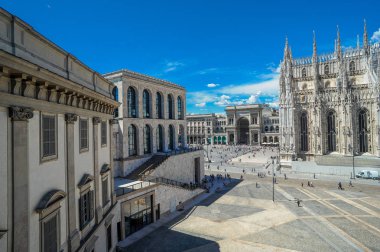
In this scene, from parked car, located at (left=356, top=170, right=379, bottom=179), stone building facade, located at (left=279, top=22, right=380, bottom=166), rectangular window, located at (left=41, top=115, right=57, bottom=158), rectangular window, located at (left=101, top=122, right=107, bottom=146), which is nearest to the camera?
rectangular window, located at (left=41, top=115, right=57, bottom=158)

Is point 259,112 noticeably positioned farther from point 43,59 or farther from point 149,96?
point 43,59

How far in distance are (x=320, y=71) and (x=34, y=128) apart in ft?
267

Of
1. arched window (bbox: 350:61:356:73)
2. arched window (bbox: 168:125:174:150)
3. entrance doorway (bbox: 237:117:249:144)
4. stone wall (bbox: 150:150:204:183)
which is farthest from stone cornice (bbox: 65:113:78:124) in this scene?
entrance doorway (bbox: 237:117:249:144)

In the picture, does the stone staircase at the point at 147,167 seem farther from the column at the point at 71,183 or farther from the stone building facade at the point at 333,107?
the stone building facade at the point at 333,107

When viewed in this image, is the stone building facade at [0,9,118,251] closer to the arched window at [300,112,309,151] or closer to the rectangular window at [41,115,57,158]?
the rectangular window at [41,115,57,158]

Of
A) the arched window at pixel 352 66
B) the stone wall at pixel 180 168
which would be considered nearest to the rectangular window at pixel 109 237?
the stone wall at pixel 180 168

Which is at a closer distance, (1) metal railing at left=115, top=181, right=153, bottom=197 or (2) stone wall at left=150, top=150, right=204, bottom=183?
(1) metal railing at left=115, top=181, right=153, bottom=197

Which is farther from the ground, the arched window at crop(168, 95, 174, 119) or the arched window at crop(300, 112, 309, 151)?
the arched window at crop(168, 95, 174, 119)

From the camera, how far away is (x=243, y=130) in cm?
12675

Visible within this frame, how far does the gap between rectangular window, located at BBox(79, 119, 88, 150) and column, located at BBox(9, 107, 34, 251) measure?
186 inches

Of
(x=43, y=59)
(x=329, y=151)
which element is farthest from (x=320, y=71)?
(x=43, y=59)

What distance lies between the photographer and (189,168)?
38.2 meters

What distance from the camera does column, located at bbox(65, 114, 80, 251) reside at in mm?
10766

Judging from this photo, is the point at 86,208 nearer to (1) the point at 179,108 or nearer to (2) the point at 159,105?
(2) the point at 159,105
